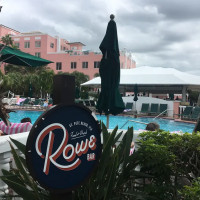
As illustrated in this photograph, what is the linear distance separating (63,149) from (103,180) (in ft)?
2.73

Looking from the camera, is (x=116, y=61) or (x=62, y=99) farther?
(x=116, y=61)

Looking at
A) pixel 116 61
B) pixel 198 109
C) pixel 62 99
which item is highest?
pixel 116 61

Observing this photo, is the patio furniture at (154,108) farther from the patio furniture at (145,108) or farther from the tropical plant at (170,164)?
the tropical plant at (170,164)

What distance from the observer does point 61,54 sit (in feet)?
146

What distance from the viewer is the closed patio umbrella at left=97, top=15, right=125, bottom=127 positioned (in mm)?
4367

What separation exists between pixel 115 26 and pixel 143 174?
3141 millimetres

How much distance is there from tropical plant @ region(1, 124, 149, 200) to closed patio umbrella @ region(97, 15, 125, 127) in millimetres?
2423

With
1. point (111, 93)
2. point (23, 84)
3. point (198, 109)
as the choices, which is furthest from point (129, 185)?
point (23, 84)

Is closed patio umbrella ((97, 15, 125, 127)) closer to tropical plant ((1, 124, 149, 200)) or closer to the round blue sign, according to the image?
tropical plant ((1, 124, 149, 200))

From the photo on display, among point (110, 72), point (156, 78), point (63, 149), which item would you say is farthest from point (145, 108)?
point (63, 149)

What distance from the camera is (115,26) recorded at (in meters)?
4.39

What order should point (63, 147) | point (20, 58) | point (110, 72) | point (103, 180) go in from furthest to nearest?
point (20, 58)
point (110, 72)
point (103, 180)
point (63, 147)

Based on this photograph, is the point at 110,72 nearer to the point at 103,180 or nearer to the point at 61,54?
the point at 103,180

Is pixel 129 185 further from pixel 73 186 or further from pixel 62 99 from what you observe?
pixel 62 99
